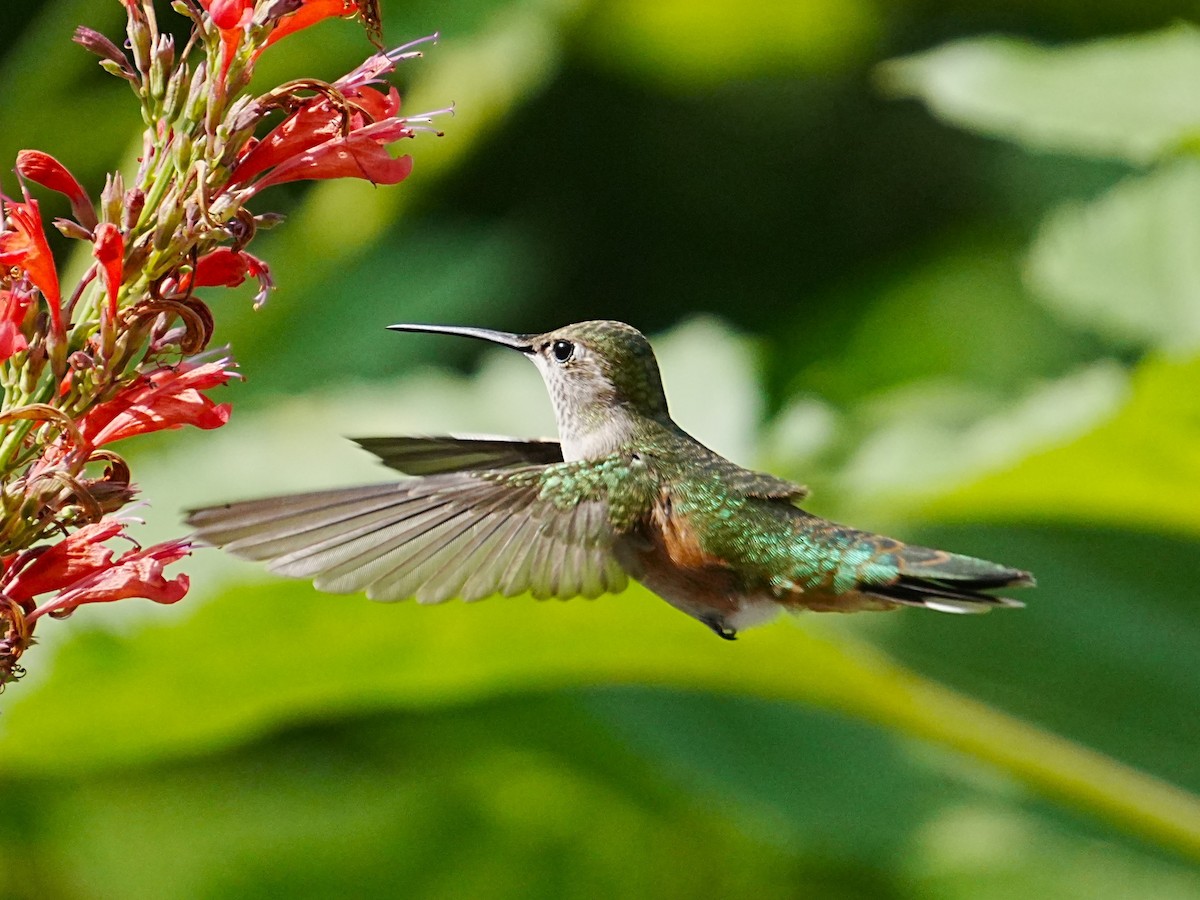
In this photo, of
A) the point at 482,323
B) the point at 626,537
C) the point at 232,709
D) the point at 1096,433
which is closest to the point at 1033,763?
the point at 1096,433

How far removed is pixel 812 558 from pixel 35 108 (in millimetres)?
2565

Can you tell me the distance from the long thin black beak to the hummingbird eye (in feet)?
0.12

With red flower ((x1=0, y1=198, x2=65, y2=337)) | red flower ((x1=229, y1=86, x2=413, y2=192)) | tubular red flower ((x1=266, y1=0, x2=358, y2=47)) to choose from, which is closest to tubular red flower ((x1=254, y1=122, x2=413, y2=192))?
red flower ((x1=229, y1=86, x2=413, y2=192))

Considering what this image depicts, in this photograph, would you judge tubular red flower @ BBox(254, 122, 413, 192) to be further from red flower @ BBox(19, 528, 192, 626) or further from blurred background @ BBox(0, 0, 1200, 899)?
blurred background @ BBox(0, 0, 1200, 899)

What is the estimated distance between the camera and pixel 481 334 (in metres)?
2.16

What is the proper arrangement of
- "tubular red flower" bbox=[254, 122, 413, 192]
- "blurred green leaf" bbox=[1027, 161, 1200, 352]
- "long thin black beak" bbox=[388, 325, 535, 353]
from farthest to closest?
"blurred green leaf" bbox=[1027, 161, 1200, 352] → "long thin black beak" bbox=[388, 325, 535, 353] → "tubular red flower" bbox=[254, 122, 413, 192]

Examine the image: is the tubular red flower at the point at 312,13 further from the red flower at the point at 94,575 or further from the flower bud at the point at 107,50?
the red flower at the point at 94,575

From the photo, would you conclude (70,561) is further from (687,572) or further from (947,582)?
(947,582)

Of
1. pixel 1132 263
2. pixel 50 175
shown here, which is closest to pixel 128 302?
pixel 50 175

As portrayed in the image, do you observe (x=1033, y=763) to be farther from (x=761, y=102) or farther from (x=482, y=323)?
(x=761, y=102)

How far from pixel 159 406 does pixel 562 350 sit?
3.45 ft

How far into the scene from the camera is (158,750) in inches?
118

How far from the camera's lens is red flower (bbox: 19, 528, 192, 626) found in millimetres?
1448

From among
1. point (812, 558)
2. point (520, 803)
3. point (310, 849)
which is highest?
point (812, 558)
